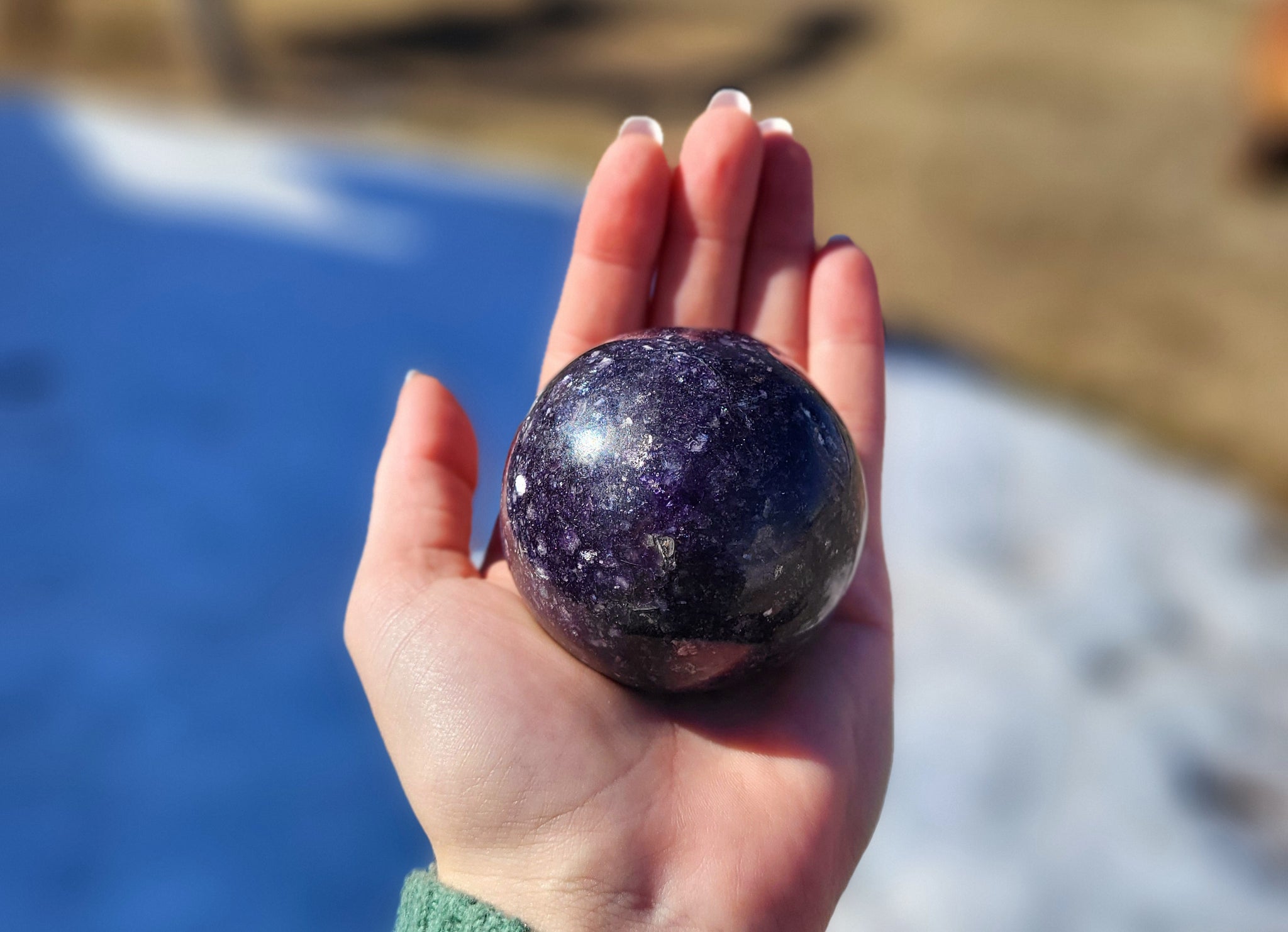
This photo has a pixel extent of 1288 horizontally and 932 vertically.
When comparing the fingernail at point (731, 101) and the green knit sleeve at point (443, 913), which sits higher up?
the fingernail at point (731, 101)

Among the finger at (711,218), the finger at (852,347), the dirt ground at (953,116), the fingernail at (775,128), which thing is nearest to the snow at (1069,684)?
A: the dirt ground at (953,116)

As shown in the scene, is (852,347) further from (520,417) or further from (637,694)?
(520,417)

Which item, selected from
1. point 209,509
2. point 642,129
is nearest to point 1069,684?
point 642,129

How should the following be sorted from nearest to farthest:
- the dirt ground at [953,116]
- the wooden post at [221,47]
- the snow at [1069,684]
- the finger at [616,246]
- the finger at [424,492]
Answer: the finger at [424,492], the finger at [616,246], the snow at [1069,684], the dirt ground at [953,116], the wooden post at [221,47]

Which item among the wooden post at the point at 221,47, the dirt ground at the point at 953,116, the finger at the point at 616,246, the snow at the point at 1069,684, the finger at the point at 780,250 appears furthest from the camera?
the wooden post at the point at 221,47

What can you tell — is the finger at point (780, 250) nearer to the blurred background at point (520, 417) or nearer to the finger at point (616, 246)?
the finger at point (616, 246)

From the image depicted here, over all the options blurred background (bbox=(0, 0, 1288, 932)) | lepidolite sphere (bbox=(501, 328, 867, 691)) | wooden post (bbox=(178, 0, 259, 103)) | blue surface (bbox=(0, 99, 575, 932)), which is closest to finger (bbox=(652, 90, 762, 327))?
lepidolite sphere (bbox=(501, 328, 867, 691))
